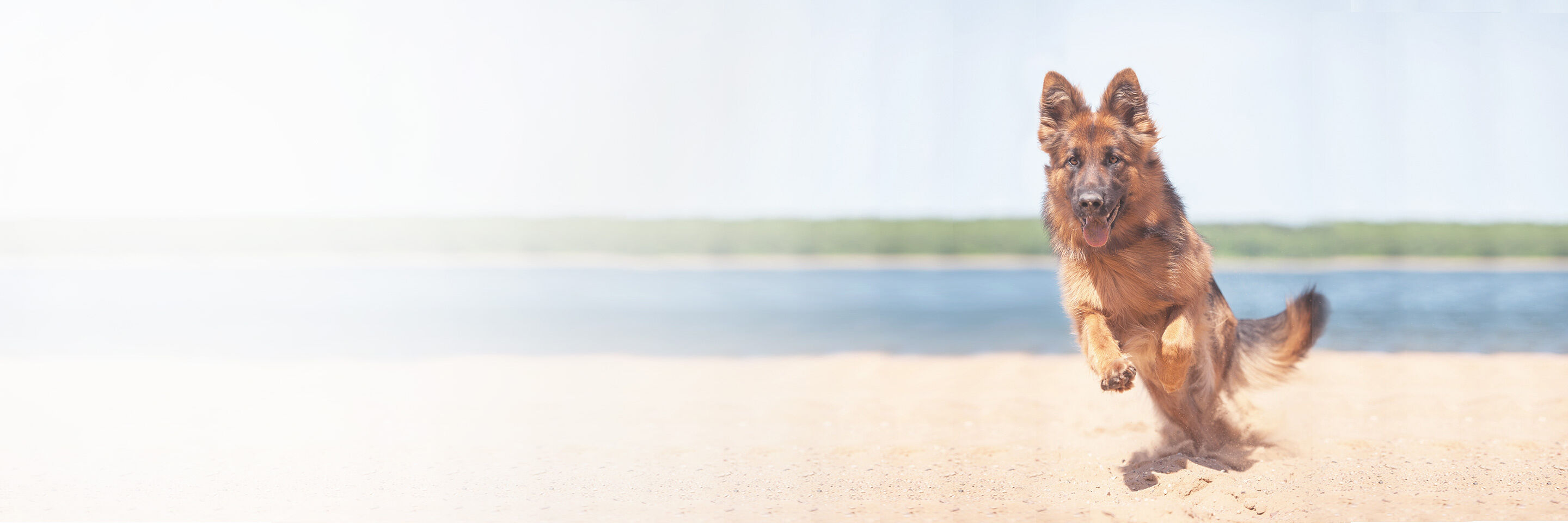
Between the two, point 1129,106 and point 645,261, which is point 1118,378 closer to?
point 1129,106

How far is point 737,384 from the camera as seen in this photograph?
26.0 ft

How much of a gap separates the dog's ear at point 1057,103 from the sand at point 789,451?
1.76m

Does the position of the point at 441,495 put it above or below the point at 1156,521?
above

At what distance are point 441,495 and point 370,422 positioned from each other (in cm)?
223

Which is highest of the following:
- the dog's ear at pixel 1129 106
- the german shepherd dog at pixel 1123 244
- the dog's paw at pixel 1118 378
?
the dog's ear at pixel 1129 106

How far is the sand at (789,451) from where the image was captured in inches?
156

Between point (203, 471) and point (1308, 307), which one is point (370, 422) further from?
point (1308, 307)

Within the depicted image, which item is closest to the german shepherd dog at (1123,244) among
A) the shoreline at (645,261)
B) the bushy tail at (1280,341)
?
the bushy tail at (1280,341)

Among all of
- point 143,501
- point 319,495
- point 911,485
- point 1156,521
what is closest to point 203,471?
point 143,501

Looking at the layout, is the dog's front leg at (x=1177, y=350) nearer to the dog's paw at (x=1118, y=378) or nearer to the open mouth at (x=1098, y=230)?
the dog's paw at (x=1118, y=378)

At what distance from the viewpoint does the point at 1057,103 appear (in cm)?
388

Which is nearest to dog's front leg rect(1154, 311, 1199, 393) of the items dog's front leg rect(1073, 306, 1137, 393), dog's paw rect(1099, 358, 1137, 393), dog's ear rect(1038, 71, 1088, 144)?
dog's front leg rect(1073, 306, 1137, 393)

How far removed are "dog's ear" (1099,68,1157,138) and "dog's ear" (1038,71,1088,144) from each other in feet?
0.37

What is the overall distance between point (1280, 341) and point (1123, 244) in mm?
1671
